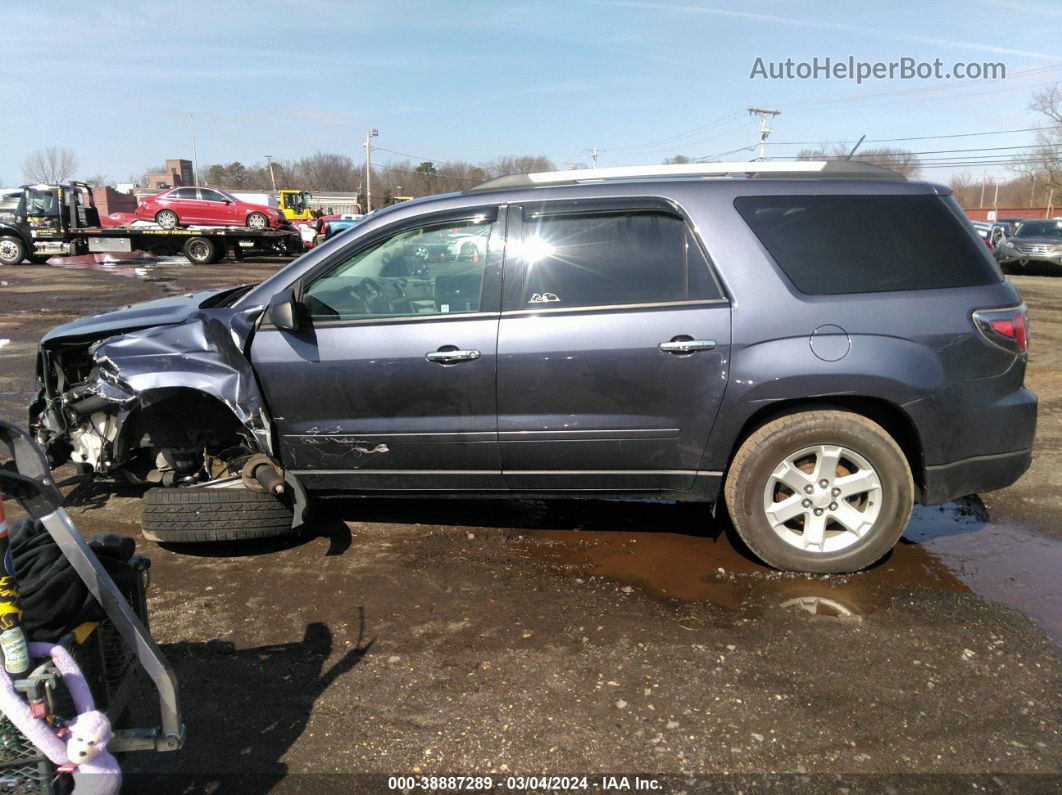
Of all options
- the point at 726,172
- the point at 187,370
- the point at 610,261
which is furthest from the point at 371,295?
the point at 726,172

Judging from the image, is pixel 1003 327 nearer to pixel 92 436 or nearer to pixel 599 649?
pixel 599 649

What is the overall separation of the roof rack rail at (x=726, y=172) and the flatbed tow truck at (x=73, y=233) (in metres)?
22.9

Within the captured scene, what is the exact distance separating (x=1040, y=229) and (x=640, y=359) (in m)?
25.8

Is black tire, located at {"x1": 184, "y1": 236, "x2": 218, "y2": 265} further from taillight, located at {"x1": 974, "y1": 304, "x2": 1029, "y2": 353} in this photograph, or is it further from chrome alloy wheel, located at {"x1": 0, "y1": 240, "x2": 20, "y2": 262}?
taillight, located at {"x1": 974, "y1": 304, "x2": 1029, "y2": 353}

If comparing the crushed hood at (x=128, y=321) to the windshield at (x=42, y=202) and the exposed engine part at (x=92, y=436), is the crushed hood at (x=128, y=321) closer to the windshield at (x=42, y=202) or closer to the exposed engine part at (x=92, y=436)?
the exposed engine part at (x=92, y=436)

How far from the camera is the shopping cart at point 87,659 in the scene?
6.43ft

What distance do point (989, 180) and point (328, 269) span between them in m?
104

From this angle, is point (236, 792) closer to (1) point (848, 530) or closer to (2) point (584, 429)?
(2) point (584, 429)

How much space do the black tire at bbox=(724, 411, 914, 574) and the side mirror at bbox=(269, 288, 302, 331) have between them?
7.44 ft

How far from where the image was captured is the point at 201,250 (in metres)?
24.9

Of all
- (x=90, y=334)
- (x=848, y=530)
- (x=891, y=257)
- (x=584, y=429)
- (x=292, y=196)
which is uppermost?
(x=292, y=196)

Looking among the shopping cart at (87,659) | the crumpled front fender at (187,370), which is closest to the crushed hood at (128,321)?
the crumpled front fender at (187,370)

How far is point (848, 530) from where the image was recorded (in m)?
3.74

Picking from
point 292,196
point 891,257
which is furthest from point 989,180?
point 891,257
